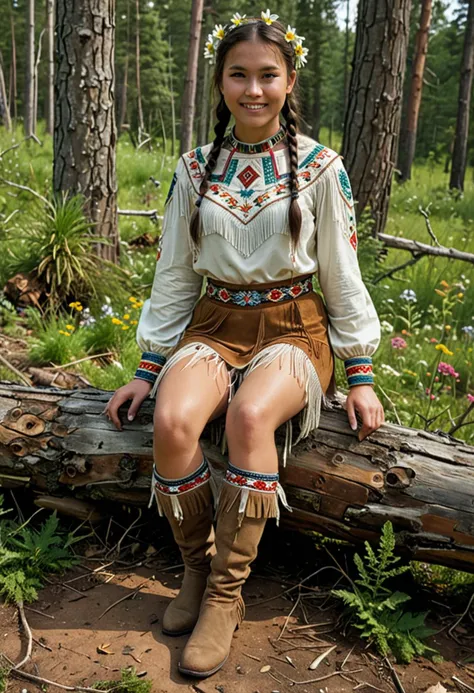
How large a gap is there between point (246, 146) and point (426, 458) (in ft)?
4.44

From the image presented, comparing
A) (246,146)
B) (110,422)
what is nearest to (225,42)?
(246,146)

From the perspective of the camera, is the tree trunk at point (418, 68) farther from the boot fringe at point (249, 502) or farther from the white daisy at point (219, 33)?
the boot fringe at point (249, 502)

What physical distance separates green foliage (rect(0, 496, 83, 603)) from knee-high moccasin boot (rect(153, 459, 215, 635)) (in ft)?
1.64

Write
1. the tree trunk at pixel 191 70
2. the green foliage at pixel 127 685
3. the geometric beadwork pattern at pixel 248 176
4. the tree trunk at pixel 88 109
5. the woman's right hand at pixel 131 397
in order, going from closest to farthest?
the green foliage at pixel 127 685 < the geometric beadwork pattern at pixel 248 176 < the woman's right hand at pixel 131 397 < the tree trunk at pixel 88 109 < the tree trunk at pixel 191 70

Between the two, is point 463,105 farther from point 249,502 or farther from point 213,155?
point 249,502

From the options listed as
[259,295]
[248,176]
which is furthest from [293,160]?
[259,295]

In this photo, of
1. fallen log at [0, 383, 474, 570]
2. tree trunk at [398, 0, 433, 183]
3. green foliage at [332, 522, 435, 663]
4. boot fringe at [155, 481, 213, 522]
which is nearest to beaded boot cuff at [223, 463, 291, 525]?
boot fringe at [155, 481, 213, 522]

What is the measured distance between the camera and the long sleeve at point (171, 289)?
256 centimetres

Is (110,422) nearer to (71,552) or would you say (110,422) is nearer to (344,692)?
(71,552)

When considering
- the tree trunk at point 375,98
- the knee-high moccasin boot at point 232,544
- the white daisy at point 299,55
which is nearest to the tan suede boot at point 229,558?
the knee-high moccasin boot at point 232,544

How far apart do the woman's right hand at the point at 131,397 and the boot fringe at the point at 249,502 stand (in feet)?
1.89

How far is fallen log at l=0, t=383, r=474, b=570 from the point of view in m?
2.27

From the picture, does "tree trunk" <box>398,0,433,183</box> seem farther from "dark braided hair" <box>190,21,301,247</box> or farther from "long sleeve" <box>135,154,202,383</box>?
"long sleeve" <box>135,154,202,383</box>

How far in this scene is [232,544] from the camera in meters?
2.15
